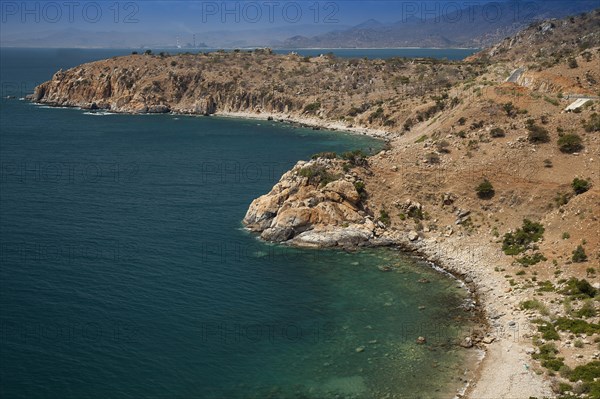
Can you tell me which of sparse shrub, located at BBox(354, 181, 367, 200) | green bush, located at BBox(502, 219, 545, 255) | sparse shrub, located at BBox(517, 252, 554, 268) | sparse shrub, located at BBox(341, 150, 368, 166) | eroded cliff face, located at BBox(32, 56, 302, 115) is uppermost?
eroded cliff face, located at BBox(32, 56, 302, 115)

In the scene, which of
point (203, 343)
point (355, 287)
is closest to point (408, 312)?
point (355, 287)

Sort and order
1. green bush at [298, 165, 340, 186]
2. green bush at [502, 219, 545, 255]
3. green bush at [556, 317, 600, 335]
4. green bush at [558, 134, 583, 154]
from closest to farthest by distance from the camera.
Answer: green bush at [556, 317, 600, 335] → green bush at [502, 219, 545, 255] → green bush at [558, 134, 583, 154] → green bush at [298, 165, 340, 186]

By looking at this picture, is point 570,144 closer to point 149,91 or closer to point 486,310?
point 486,310

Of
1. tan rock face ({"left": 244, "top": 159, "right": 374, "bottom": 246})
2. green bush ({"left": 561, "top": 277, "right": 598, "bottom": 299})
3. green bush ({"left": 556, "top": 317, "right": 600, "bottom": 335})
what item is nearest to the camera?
green bush ({"left": 556, "top": 317, "right": 600, "bottom": 335})

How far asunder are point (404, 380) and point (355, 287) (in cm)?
1432

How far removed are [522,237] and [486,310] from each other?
12.9 m

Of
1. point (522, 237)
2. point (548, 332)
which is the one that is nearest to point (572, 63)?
point (522, 237)

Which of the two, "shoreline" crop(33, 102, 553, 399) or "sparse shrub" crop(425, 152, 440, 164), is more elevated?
"sparse shrub" crop(425, 152, 440, 164)

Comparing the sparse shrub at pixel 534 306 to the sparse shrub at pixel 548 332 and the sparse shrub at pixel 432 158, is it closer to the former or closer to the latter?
the sparse shrub at pixel 548 332

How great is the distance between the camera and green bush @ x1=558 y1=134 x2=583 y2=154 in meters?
65.9

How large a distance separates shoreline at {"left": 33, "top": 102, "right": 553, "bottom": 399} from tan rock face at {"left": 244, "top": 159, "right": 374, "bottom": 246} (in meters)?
4.14

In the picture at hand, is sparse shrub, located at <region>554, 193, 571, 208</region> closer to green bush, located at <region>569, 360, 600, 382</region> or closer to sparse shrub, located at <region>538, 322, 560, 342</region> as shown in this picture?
sparse shrub, located at <region>538, 322, 560, 342</region>

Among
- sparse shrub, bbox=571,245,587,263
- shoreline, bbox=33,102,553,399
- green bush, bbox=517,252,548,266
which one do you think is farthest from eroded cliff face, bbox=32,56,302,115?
sparse shrub, bbox=571,245,587,263

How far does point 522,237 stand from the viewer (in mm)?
56875
